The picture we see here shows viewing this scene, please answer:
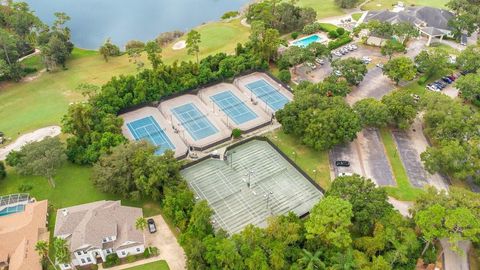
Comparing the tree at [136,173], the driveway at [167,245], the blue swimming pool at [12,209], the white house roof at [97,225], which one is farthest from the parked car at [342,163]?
the blue swimming pool at [12,209]

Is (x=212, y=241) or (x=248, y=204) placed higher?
(x=212, y=241)

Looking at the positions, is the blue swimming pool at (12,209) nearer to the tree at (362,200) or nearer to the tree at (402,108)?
the tree at (362,200)

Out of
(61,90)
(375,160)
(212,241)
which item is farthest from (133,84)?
(375,160)

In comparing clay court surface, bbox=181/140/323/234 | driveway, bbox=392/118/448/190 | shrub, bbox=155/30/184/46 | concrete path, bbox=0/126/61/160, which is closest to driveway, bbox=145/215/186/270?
clay court surface, bbox=181/140/323/234

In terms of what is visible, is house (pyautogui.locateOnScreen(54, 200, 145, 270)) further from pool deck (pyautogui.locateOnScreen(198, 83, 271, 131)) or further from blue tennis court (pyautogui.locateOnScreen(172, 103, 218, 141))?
pool deck (pyautogui.locateOnScreen(198, 83, 271, 131))

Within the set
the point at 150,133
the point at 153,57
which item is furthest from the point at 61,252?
the point at 153,57

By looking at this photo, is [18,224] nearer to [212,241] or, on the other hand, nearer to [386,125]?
[212,241]

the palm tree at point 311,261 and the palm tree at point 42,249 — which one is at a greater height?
the palm tree at point 42,249
